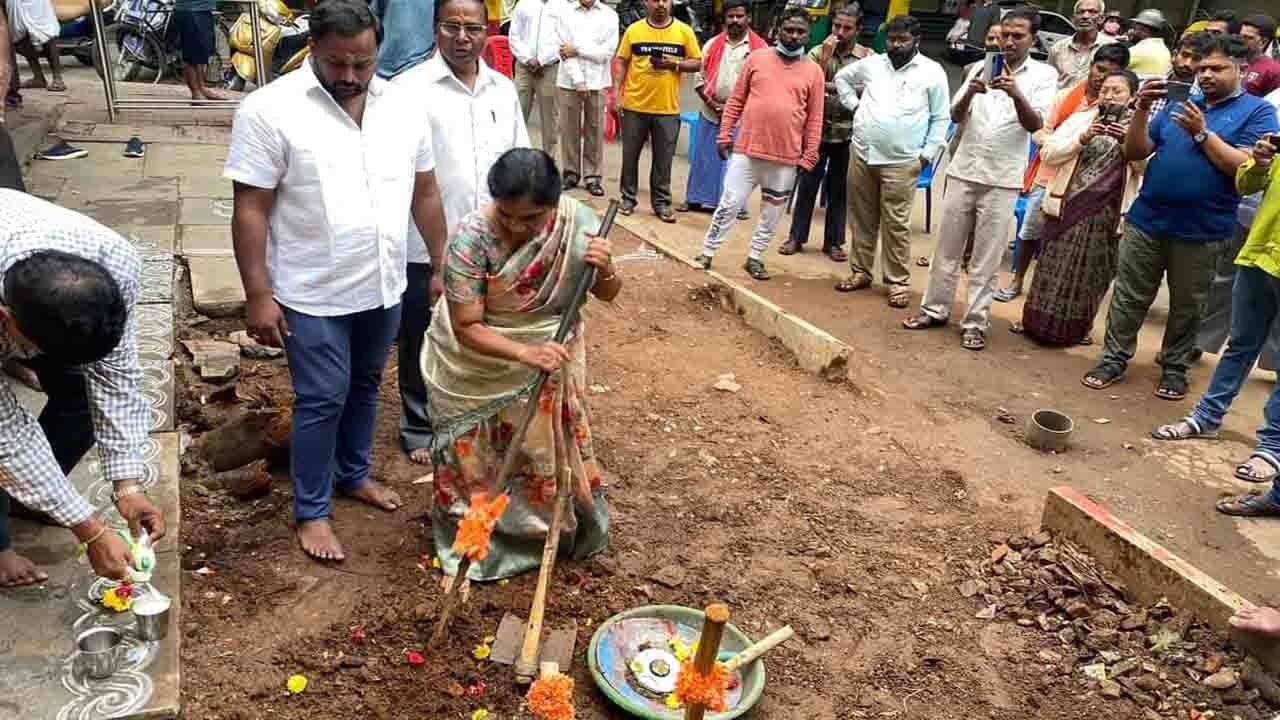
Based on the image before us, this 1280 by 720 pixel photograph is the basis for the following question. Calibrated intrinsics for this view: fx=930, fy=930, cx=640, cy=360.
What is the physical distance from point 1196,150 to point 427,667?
4825 millimetres

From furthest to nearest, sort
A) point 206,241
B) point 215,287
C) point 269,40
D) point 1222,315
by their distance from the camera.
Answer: point 269,40 < point 1222,315 < point 206,241 < point 215,287

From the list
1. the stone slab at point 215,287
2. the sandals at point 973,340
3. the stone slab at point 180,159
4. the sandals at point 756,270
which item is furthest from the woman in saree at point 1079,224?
the stone slab at point 180,159

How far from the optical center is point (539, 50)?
8.57m

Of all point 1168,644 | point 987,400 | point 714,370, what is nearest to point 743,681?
point 1168,644

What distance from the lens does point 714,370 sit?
5.33 m

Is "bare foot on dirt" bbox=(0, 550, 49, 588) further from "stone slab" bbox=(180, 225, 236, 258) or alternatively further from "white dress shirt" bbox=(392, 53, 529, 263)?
"stone slab" bbox=(180, 225, 236, 258)

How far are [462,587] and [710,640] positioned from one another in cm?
99

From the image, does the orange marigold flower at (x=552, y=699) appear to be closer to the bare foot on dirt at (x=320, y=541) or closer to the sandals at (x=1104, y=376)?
the bare foot on dirt at (x=320, y=541)

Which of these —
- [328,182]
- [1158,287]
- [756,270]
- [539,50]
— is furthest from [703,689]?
[539,50]

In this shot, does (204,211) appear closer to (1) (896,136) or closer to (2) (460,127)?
(2) (460,127)

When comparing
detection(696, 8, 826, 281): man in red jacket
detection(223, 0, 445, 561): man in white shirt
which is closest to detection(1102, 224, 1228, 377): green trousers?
detection(696, 8, 826, 281): man in red jacket

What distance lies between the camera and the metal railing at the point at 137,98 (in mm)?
7934

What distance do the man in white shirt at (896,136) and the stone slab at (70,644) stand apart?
5.18 metres

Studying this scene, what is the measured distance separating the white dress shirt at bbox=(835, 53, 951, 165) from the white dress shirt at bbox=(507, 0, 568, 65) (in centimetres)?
321
